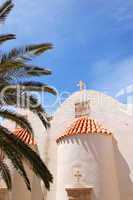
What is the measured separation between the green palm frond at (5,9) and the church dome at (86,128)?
5.73 metres

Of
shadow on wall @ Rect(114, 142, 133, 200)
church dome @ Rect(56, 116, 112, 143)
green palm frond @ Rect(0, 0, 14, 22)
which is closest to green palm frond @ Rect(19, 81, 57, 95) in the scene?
green palm frond @ Rect(0, 0, 14, 22)

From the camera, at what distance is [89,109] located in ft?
52.6

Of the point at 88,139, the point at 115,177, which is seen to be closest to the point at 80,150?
the point at 88,139

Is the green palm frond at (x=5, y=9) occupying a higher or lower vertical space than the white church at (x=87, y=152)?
higher

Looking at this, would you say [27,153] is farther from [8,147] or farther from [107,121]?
[107,121]

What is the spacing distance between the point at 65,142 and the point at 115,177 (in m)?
2.57

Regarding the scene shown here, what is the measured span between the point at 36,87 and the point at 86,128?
3877mm

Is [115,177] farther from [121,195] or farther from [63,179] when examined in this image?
[63,179]

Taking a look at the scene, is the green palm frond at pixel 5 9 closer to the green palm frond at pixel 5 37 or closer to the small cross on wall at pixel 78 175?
the green palm frond at pixel 5 37

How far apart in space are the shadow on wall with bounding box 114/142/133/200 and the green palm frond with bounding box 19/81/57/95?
449cm

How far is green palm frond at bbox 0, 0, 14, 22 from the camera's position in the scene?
11.1m

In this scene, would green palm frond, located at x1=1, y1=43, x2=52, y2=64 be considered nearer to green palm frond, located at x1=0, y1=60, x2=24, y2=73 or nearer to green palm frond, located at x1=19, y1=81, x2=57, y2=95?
green palm frond, located at x1=0, y1=60, x2=24, y2=73

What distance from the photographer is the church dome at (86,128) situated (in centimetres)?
1415

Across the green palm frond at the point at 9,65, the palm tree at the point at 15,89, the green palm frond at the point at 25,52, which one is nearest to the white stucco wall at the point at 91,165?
the palm tree at the point at 15,89
